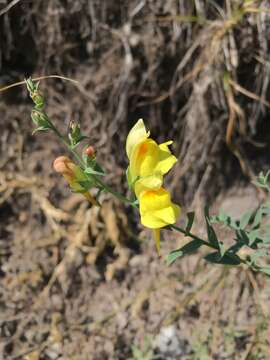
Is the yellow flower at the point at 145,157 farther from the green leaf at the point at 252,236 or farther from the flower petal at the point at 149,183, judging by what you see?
the green leaf at the point at 252,236

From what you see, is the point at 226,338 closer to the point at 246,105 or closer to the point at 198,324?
the point at 198,324

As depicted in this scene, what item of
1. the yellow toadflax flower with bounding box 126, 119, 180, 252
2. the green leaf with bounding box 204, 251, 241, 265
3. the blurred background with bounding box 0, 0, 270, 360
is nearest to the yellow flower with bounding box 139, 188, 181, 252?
the yellow toadflax flower with bounding box 126, 119, 180, 252

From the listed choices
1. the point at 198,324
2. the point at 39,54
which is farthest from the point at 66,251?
the point at 39,54

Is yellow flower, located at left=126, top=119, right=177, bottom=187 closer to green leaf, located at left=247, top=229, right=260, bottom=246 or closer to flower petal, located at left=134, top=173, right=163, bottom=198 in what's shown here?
flower petal, located at left=134, top=173, right=163, bottom=198

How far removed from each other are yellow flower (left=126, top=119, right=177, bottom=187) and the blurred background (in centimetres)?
104

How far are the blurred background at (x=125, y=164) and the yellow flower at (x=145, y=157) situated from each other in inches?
40.9

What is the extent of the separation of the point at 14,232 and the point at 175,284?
0.68 meters

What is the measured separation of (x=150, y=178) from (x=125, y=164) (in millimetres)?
1362

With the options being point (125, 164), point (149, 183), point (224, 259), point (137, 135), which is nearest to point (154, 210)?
point (149, 183)

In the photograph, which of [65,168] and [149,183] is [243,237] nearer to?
[149,183]

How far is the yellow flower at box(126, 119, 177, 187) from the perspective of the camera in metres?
1.46

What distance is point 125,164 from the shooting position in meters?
2.78

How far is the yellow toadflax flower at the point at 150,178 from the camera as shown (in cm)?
142

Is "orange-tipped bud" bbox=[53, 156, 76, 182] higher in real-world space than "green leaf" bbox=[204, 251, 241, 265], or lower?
higher
